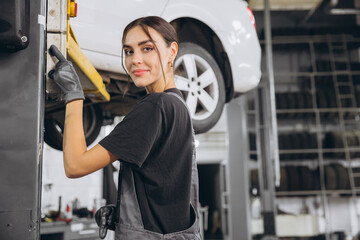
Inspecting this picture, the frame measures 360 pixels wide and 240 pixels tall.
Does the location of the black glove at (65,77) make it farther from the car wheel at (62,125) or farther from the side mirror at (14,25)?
the car wheel at (62,125)

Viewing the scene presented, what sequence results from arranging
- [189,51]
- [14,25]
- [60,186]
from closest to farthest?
[14,25]
[189,51]
[60,186]

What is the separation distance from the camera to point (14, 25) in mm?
1102

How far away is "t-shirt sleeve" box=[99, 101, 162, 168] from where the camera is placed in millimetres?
1180

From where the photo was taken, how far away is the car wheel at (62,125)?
3.03m

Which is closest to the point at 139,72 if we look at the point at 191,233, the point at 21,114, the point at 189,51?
the point at 21,114

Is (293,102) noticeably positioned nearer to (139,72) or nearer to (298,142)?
(298,142)

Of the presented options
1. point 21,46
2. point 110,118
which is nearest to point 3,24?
point 21,46

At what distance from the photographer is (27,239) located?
3.68 ft

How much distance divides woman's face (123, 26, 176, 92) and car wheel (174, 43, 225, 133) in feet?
3.54

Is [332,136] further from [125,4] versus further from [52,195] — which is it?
[125,4]

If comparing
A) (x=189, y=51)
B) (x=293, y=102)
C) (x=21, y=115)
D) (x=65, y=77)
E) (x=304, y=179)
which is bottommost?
(x=304, y=179)

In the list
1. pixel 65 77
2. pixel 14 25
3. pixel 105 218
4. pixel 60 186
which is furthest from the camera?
pixel 60 186

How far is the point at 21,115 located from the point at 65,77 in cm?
18

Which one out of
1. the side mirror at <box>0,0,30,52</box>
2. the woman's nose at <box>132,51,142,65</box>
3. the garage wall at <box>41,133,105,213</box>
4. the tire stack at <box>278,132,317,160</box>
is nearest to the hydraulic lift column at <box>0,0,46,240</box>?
the side mirror at <box>0,0,30,52</box>
